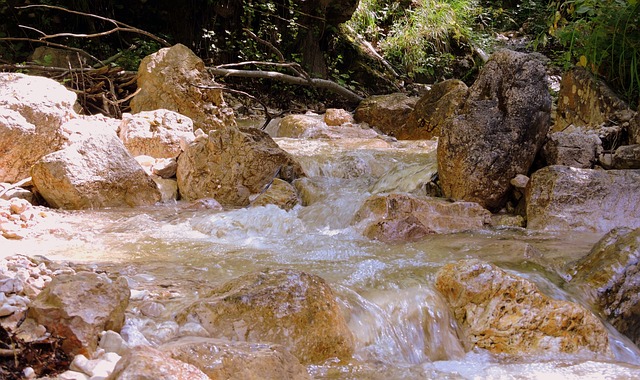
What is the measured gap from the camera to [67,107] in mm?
5430

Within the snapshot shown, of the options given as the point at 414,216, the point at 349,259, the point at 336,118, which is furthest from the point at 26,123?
the point at 336,118

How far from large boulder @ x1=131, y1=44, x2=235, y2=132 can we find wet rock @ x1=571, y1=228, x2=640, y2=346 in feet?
16.1

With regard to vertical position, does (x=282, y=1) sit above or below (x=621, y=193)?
above

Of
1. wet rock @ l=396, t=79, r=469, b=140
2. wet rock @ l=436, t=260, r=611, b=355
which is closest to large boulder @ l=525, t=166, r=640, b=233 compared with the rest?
wet rock @ l=436, t=260, r=611, b=355

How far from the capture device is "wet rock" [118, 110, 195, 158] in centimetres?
610

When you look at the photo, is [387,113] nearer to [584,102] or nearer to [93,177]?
[584,102]

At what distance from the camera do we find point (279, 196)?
17.7 ft

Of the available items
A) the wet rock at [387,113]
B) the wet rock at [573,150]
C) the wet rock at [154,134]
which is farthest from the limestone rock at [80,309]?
the wet rock at [387,113]

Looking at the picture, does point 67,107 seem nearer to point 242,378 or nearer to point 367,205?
point 367,205

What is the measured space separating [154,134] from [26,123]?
1.32m

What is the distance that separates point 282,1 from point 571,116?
21.0 ft

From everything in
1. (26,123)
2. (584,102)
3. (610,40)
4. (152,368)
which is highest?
(610,40)

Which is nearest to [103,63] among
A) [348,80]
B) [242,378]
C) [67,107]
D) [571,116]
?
[67,107]

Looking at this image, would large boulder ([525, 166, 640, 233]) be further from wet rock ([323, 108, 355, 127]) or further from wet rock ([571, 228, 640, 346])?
wet rock ([323, 108, 355, 127])
